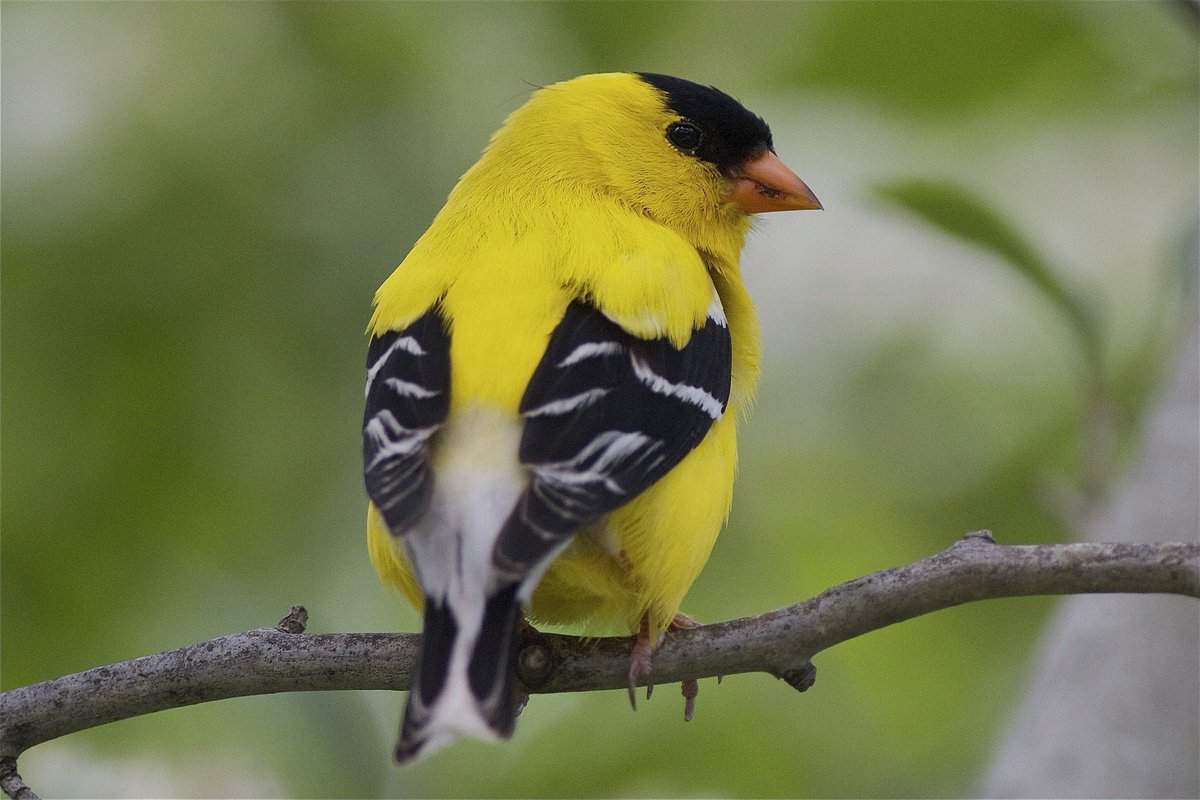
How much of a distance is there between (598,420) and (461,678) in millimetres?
582

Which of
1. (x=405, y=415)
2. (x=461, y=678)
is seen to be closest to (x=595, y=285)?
(x=405, y=415)

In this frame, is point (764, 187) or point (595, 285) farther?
point (764, 187)

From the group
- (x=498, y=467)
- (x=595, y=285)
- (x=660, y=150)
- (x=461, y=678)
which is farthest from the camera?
(x=660, y=150)

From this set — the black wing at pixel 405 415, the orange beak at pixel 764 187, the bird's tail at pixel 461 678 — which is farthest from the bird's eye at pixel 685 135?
the bird's tail at pixel 461 678

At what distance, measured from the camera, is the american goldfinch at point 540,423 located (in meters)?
2.22

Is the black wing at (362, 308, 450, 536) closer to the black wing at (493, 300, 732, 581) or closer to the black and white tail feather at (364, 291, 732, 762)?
the black and white tail feather at (364, 291, 732, 762)

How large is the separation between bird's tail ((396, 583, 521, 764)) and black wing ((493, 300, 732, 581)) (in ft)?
0.31

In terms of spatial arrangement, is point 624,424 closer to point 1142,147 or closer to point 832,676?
point 832,676

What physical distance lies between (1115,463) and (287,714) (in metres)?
2.95

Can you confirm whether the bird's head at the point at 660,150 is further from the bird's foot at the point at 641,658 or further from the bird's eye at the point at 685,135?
the bird's foot at the point at 641,658

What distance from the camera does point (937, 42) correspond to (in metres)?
4.65

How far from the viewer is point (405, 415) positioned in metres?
2.49

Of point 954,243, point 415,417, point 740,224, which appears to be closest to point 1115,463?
point 954,243

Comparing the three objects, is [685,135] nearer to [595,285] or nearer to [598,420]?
[595,285]
